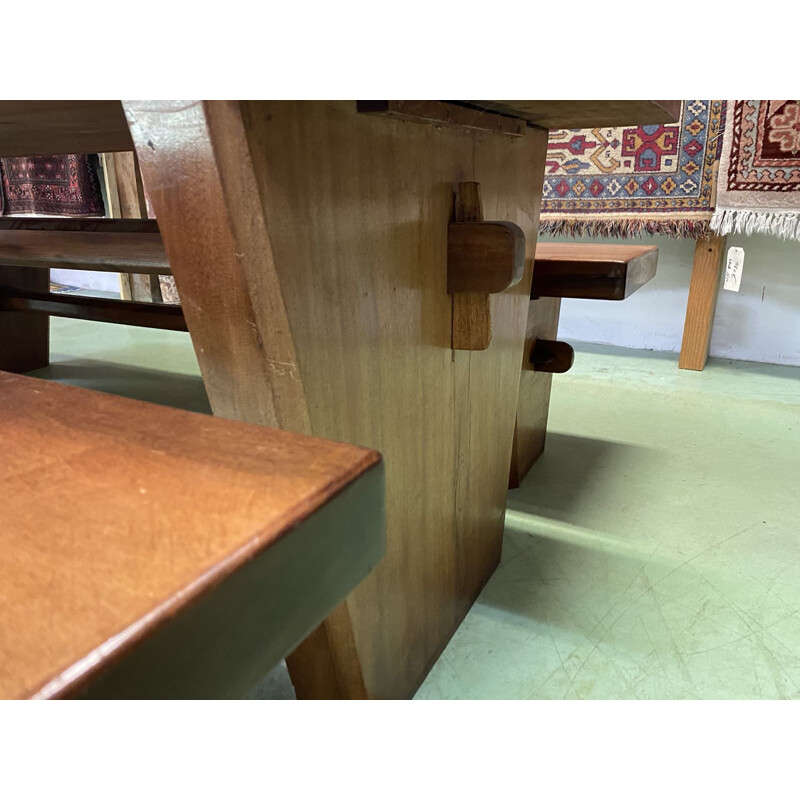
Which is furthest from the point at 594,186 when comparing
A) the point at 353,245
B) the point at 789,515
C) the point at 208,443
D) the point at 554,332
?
the point at 208,443

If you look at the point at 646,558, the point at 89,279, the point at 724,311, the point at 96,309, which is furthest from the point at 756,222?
the point at 89,279

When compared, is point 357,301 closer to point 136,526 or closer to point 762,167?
point 136,526

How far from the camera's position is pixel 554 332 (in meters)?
1.46

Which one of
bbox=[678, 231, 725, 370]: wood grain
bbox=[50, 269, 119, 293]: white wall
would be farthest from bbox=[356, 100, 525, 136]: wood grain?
bbox=[50, 269, 119, 293]: white wall

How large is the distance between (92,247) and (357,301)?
80cm

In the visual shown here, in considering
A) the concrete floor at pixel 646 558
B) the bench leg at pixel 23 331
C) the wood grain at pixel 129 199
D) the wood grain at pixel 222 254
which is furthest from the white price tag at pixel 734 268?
the wood grain at pixel 129 199

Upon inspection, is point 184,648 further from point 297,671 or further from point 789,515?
point 789,515

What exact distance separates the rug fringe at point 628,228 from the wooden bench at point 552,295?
29.9 inches

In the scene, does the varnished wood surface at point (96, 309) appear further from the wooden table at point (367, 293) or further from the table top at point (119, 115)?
the wooden table at point (367, 293)

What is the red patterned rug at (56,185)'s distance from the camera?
282cm

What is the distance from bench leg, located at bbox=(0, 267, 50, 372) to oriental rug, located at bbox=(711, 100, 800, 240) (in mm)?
2224

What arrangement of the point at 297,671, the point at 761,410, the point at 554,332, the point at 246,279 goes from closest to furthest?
the point at 246,279 < the point at 297,671 < the point at 554,332 < the point at 761,410

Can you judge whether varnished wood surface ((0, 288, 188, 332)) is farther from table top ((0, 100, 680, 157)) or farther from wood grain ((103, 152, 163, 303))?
wood grain ((103, 152, 163, 303))

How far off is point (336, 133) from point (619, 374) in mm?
1827
